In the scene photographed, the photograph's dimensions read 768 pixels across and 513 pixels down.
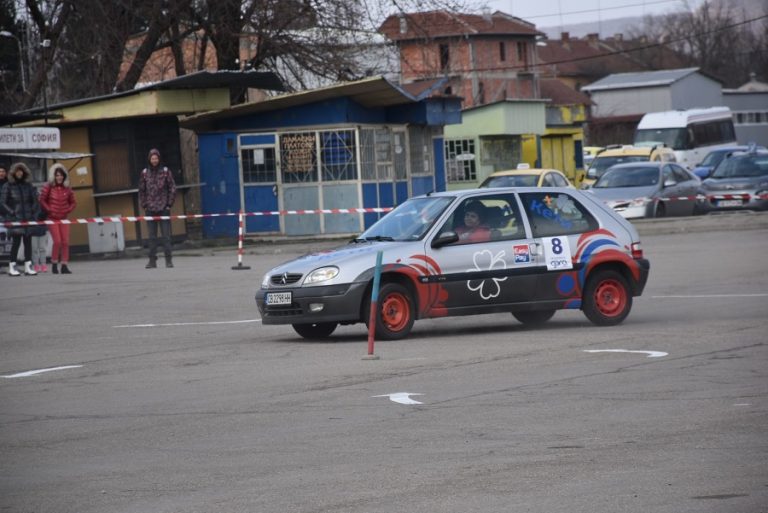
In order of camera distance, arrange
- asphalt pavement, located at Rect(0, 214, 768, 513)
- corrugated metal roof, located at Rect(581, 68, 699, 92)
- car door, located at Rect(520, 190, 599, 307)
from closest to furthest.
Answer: asphalt pavement, located at Rect(0, 214, 768, 513) < car door, located at Rect(520, 190, 599, 307) < corrugated metal roof, located at Rect(581, 68, 699, 92)

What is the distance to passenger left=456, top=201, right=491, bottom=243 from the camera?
564 inches

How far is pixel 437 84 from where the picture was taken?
Answer: 3525cm

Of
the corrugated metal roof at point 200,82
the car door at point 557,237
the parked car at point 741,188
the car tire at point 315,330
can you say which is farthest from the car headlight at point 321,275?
the parked car at point 741,188

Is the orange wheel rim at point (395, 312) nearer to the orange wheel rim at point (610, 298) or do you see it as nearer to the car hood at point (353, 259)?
the car hood at point (353, 259)

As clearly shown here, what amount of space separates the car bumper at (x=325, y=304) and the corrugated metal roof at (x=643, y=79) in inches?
3447

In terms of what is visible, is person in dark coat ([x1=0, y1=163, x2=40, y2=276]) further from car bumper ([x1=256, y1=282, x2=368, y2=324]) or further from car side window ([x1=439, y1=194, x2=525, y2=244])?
car side window ([x1=439, y1=194, x2=525, y2=244])

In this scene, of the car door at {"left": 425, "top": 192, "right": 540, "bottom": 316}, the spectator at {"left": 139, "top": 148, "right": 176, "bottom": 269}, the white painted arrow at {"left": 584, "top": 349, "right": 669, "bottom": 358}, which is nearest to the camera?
the white painted arrow at {"left": 584, "top": 349, "right": 669, "bottom": 358}

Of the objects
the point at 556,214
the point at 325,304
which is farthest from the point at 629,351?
the point at 325,304

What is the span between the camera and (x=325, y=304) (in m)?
13.6

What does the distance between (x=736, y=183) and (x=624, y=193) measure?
3843 mm

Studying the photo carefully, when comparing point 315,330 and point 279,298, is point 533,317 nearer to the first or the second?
point 315,330

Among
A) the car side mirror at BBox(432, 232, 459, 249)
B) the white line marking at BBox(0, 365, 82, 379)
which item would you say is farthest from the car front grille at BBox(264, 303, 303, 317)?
the white line marking at BBox(0, 365, 82, 379)

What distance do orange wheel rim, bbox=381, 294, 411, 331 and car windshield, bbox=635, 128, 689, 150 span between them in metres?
44.7

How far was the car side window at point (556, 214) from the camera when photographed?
14602 mm
